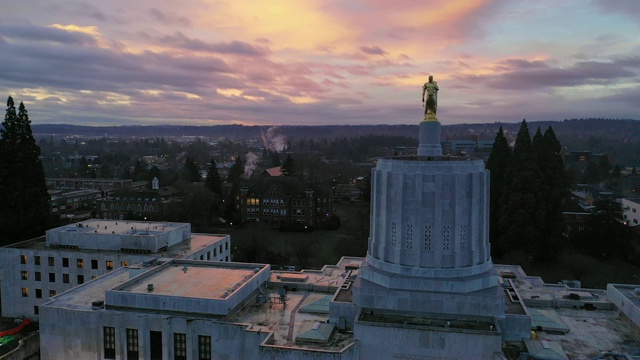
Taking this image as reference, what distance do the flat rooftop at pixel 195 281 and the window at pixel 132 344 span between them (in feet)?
9.13

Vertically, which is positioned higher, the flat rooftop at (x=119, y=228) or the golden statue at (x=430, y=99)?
the golden statue at (x=430, y=99)

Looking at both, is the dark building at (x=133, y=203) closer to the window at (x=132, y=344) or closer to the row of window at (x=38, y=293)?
the row of window at (x=38, y=293)

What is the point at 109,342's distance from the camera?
102 feet

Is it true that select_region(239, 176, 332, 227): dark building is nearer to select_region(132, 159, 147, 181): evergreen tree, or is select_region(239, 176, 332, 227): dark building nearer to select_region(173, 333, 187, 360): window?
select_region(132, 159, 147, 181): evergreen tree

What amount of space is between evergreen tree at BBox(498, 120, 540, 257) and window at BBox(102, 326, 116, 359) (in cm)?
5021

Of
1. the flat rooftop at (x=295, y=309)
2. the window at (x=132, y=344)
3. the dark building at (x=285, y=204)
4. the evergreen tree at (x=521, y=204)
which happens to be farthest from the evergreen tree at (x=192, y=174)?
the window at (x=132, y=344)

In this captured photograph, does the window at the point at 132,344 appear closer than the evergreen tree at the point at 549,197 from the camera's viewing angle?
Yes

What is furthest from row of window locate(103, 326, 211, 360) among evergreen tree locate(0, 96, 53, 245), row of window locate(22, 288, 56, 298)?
evergreen tree locate(0, 96, 53, 245)

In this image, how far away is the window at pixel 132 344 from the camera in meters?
30.7

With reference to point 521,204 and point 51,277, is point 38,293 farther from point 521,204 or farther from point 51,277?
point 521,204

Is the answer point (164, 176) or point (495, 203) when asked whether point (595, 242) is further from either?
point (164, 176)

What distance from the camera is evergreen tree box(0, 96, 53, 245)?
203 feet

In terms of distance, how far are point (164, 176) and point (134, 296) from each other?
121m

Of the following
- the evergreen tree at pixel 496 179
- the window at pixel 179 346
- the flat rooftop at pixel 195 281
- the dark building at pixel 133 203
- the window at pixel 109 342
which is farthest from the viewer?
the dark building at pixel 133 203
